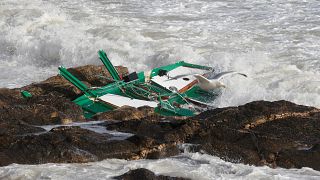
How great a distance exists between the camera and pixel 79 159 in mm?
6613

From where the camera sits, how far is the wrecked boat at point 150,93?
35.9 ft

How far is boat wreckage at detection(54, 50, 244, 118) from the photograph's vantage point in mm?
10953

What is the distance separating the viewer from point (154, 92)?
39.2 feet

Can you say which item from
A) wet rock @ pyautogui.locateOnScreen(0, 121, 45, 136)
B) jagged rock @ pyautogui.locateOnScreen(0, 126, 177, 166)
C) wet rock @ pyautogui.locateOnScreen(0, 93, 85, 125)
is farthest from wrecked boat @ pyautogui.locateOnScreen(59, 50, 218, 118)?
jagged rock @ pyautogui.locateOnScreen(0, 126, 177, 166)

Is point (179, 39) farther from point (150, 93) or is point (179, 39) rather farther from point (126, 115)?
point (126, 115)

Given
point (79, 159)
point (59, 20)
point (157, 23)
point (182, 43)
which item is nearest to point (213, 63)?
point (182, 43)

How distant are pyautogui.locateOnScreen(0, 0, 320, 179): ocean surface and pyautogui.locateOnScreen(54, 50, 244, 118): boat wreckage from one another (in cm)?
59

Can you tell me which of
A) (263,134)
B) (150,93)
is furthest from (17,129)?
(150,93)

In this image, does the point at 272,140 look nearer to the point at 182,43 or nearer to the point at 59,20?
the point at 182,43

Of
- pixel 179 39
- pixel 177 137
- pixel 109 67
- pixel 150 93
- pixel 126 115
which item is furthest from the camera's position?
pixel 179 39

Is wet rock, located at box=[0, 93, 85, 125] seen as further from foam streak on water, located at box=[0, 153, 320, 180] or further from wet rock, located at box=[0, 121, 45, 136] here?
foam streak on water, located at box=[0, 153, 320, 180]

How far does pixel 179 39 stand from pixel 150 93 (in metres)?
8.09

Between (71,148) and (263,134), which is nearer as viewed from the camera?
(71,148)

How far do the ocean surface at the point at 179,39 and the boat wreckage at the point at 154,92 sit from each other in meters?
0.59
